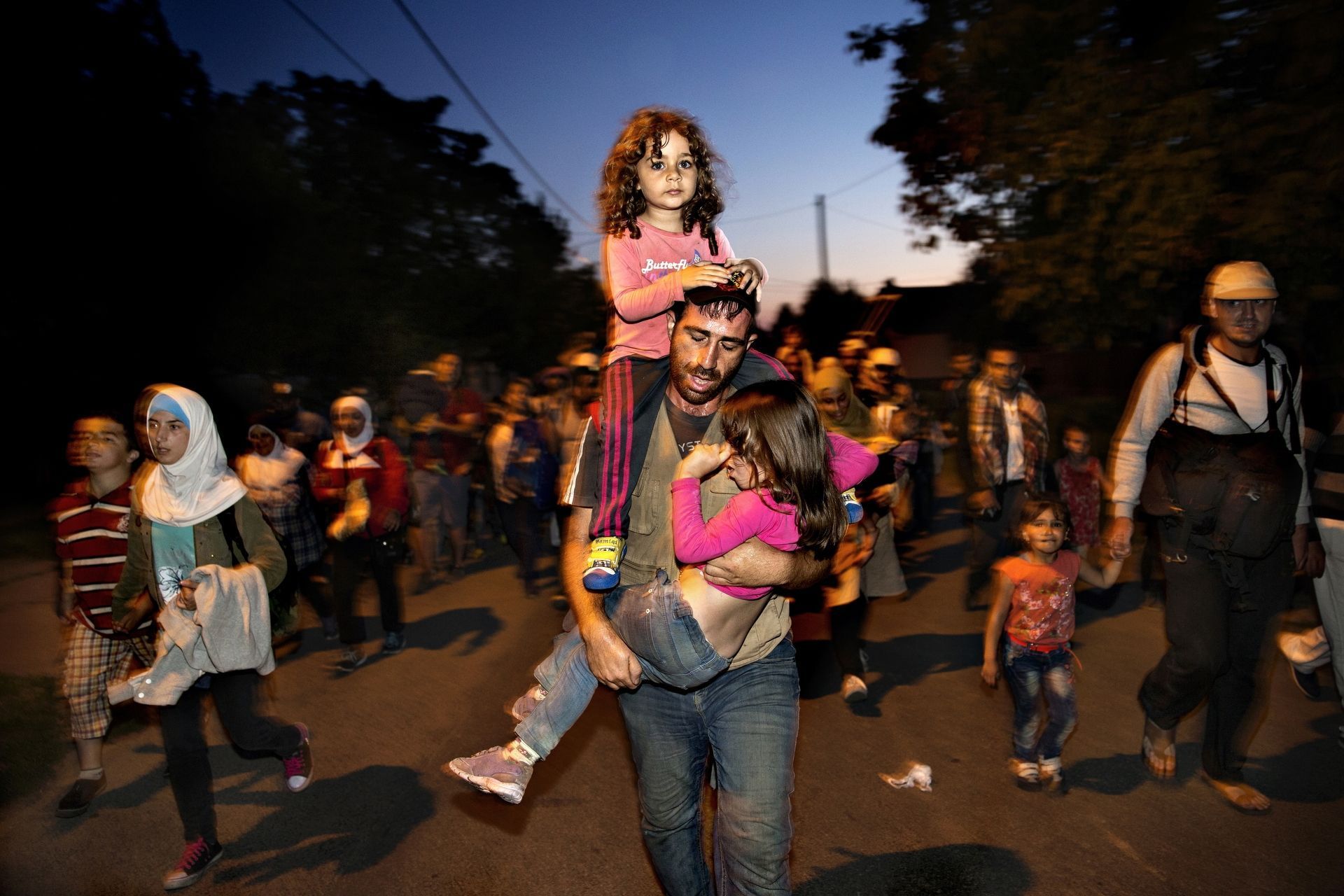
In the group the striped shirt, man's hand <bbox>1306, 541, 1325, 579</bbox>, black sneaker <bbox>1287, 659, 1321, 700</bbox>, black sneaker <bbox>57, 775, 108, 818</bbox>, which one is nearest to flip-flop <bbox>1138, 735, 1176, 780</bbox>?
man's hand <bbox>1306, 541, 1325, 579</bbox>

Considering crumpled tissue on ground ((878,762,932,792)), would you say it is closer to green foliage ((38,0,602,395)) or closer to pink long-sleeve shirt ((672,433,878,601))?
pink long-sleeve shirt ((672,433,878,601))

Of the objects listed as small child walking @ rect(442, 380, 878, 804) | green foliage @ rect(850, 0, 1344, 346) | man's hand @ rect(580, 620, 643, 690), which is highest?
green foliage @ rect(850, 0, 1344, 346)

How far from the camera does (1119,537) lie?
403 centimetres

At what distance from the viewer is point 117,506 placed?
4.37 metres

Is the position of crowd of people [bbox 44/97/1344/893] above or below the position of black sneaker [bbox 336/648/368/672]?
above

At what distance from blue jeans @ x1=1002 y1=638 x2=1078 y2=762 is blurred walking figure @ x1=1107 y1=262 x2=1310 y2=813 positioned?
439 millimetres

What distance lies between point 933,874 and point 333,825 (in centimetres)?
284

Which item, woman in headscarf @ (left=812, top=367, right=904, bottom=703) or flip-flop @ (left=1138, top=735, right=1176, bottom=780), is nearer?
flip-flop @ (left=1138, top=735, right=1176, bottom=780)

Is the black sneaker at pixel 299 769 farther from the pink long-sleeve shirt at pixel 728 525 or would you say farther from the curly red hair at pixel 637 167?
the curly red hair at pixel 637 167

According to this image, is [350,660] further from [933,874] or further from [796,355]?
[796,355]

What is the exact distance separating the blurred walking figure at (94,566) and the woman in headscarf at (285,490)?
2035mm

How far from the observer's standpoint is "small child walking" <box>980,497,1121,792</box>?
4.30m

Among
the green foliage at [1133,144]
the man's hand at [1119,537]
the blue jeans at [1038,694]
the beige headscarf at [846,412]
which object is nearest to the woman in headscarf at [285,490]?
the beige headscarf at [846,412]

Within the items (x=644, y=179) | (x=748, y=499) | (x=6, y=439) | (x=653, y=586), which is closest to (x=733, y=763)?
(x=653, y=586)
